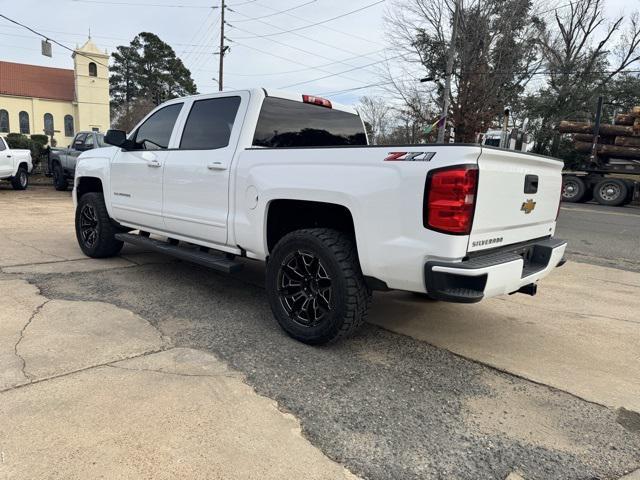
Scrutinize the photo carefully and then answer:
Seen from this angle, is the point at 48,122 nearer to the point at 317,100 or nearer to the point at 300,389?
the point at 317,100

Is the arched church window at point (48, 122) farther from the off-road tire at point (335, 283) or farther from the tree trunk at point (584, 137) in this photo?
the off-road tire at point (335, 283)

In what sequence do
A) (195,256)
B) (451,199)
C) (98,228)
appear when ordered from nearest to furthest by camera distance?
(451,199) → (195,256) → (98,228)

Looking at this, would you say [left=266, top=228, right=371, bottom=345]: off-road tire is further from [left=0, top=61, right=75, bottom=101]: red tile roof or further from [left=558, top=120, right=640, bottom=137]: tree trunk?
[left=0, top=61, right=75, bottom=101]: red tile roof

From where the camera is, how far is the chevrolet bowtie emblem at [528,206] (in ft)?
11.0

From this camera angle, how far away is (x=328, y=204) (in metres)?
3.50

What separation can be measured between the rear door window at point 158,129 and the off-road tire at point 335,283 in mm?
2242

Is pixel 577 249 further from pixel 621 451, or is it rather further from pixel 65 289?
pixel 65 289

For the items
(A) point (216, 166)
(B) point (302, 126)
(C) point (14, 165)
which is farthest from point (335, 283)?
(C) point (14, 165)

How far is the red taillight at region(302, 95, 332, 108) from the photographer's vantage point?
4652mm

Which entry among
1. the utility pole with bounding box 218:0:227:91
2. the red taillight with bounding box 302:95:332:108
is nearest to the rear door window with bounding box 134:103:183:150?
the red taillight with bounding box 302:95:332:108

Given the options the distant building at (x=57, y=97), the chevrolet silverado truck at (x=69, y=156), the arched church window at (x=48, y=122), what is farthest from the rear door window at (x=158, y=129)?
the arched church window at (x=48, y=122)

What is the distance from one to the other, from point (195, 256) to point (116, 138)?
6.38 ft

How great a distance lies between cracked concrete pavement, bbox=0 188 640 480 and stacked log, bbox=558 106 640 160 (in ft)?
52.1

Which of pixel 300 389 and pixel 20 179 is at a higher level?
pixel 20 179
